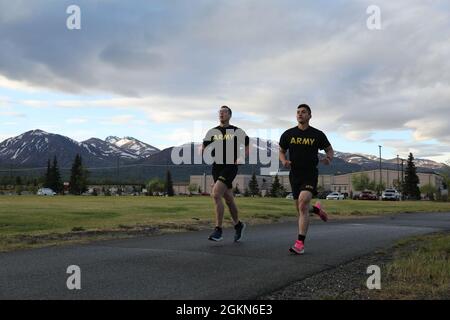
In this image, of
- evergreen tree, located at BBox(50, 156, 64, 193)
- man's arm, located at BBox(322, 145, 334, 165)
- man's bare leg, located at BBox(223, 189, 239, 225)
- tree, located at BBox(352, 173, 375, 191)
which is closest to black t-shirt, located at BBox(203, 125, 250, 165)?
man's bare leg, located at BBox(223, 189, 239, 225)

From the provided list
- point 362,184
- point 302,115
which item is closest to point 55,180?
point 362,184

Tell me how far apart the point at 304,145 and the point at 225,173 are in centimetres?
141

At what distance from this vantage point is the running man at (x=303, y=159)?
7.68 meters

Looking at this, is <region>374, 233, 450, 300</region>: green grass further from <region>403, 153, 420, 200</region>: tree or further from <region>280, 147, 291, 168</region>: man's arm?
<region>403, 153, 420, 200</region>: tree

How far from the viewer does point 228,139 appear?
8.46 m

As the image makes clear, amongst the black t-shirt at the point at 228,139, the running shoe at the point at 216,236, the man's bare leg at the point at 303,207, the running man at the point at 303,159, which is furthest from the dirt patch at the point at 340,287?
the black t-shirt at the point at 228,139

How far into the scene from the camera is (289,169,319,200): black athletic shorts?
25.3ft

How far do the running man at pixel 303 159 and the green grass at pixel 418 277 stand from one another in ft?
4.89

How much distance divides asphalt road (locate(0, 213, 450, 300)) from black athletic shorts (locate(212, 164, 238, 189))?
1.05 metres

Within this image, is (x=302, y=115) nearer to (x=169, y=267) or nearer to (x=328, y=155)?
(x=328, y=155)
